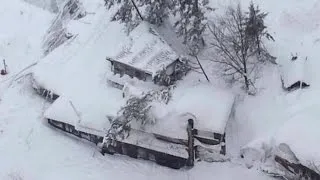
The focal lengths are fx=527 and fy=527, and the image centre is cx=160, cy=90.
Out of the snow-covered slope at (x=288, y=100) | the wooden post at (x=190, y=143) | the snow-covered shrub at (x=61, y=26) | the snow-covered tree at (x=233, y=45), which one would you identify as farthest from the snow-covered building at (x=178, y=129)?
the snow-covered shrub at (x=61, y=26)

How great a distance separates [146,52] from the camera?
2336 centimetres

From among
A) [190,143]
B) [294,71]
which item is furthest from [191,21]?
[190,143]

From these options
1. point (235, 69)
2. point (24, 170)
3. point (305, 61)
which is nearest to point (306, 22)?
point (305, 61)

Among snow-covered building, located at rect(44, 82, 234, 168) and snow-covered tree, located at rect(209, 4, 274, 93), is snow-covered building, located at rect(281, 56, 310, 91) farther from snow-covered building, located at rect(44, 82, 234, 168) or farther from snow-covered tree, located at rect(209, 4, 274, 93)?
snow-covered building, located at rect(44, 82, 234, 168)

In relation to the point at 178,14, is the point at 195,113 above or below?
below

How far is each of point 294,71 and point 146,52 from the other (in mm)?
6513

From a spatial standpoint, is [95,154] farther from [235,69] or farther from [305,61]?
[305,61]

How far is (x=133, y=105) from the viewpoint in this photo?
21.2m

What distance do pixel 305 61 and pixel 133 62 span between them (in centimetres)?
759

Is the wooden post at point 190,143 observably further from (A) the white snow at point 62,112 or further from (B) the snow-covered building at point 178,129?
(A) the white snow at point 62,112

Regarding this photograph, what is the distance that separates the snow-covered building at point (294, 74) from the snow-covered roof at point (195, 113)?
2.71 metres

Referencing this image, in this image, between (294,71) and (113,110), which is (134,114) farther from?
(294,71)

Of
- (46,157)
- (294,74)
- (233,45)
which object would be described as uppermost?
(233,45)

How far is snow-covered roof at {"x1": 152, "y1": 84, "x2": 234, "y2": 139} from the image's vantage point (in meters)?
21.0
